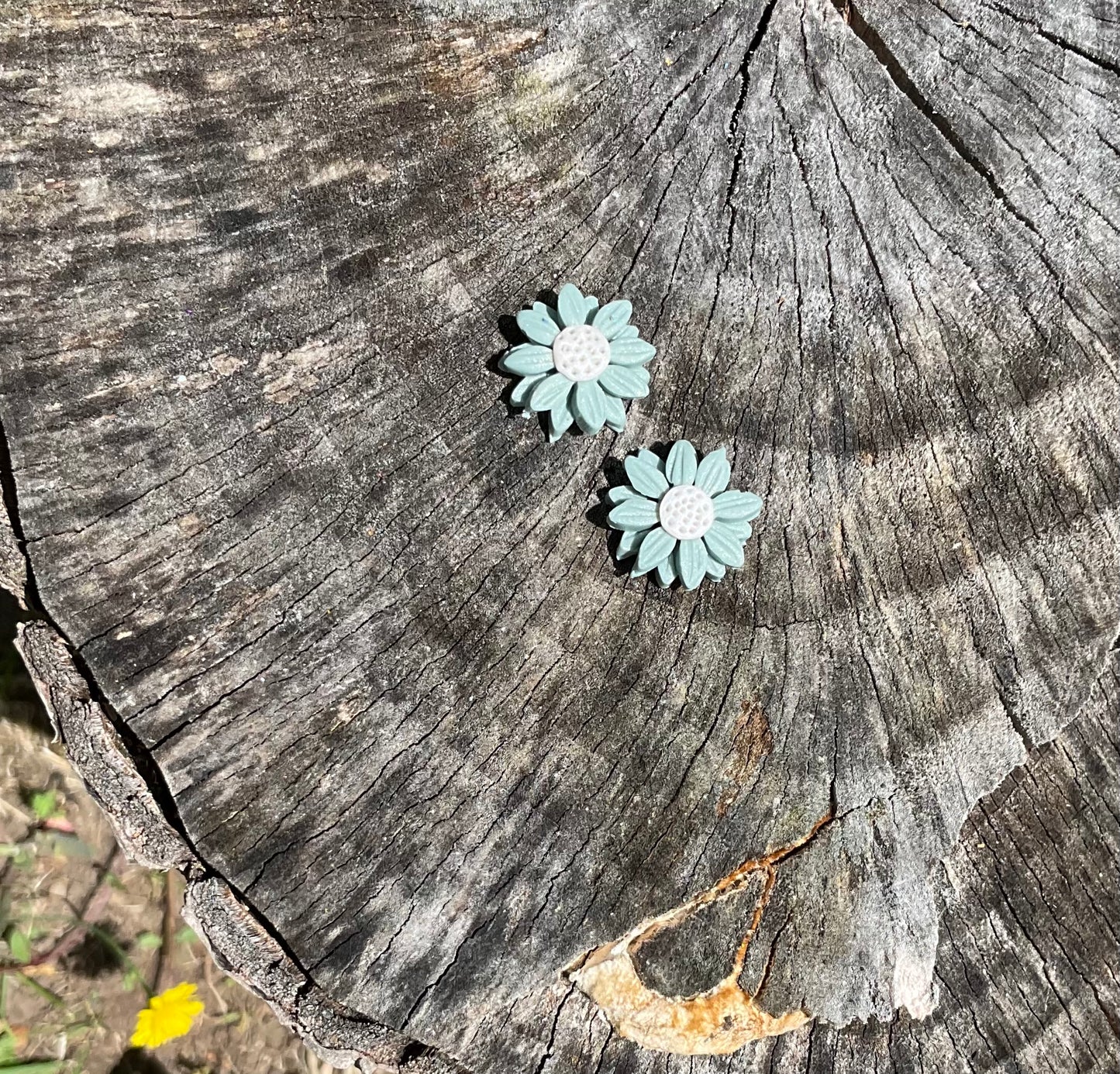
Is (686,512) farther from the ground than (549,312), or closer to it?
closer to it

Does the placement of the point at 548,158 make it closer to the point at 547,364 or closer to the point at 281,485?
the point at 547,364

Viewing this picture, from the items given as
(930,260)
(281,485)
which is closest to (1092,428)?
(930,260)

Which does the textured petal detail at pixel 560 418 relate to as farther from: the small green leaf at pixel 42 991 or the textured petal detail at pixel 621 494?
the small green leaf at pixel 42 991

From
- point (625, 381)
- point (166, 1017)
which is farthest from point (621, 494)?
point (166, 1017)

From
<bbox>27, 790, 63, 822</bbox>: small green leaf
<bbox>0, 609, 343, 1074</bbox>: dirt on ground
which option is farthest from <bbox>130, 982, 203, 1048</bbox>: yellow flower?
<bbox>27, 790, 63, 822</bbox>: small green leaf

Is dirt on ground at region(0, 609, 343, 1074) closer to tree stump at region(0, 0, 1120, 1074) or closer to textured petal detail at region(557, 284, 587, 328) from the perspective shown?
tree stump at region(0, 0, 1120, 1074)

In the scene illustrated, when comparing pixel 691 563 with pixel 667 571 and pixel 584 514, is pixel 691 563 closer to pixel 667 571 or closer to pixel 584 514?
pixel 667 571
